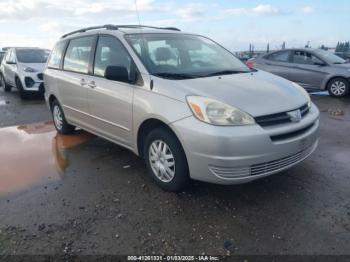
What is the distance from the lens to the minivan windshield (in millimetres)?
3707

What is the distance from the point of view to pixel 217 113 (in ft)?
9.87

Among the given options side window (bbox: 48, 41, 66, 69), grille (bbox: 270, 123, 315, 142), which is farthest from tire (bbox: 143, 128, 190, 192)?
side window (bbox: 48, 41, 66, 69)

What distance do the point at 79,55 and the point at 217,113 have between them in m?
2.79

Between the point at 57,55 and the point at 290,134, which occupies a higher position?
the point at 57,55

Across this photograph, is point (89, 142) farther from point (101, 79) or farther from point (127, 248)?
point (127, 248)

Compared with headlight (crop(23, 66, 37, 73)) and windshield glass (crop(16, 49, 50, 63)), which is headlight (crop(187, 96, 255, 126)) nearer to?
headlight (crop(23, 66, 37, 73))

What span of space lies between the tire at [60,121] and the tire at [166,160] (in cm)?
259

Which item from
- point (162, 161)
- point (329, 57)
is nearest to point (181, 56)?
point (162, 161)

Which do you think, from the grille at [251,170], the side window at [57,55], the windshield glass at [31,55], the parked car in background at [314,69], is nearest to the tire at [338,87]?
the parked car in background at [314,69]

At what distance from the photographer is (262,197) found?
337 centimetres

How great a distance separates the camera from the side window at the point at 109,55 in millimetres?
3934

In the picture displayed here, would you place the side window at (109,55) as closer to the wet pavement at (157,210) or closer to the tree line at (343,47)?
the wet pavement at (157,210)

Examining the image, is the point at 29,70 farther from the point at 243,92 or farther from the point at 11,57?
the point at 243,92

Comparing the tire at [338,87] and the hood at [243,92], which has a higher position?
the hood at [243,92]
